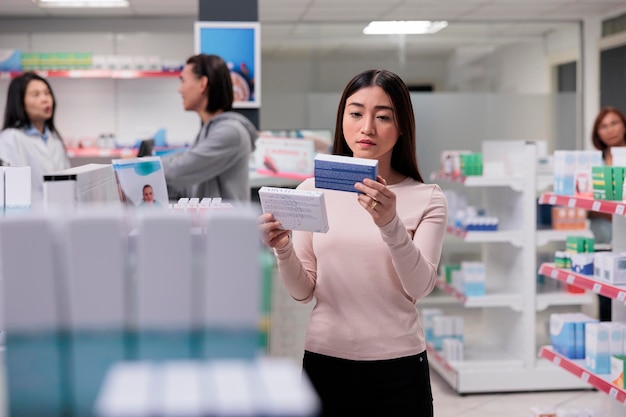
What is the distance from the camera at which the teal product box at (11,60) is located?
8422 millimetres

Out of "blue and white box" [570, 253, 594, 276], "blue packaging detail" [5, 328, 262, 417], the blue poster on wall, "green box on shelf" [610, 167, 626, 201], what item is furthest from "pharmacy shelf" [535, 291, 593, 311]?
"blue packaging detail" [5, 328, 262, 417]

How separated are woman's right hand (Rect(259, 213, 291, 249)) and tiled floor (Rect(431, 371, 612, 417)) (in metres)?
3.62

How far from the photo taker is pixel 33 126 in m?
4.00

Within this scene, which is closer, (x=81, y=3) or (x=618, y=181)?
(x=618, y=181)

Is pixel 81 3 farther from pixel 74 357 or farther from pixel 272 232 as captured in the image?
pixel 74 357

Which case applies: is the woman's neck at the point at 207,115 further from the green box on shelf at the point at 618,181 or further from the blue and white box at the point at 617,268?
the blue and white box at the point at 617,268

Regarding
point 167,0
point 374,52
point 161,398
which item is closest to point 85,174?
point 161,398

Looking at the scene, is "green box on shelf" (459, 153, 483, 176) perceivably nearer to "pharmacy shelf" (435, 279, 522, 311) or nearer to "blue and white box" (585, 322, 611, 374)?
"pharmacy shelf" (435, 279, 522, 311)

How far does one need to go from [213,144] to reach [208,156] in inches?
2.6

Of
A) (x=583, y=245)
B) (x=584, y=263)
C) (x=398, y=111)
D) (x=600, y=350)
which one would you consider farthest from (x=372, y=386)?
(x=583, y=245)

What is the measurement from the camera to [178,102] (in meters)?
9.09

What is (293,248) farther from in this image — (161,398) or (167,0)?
(167,0)

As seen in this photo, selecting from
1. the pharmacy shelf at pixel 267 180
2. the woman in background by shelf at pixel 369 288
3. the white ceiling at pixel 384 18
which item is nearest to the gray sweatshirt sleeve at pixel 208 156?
the woman in background by shelf at pixel 369 288

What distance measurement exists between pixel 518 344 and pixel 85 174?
16.6 feet
